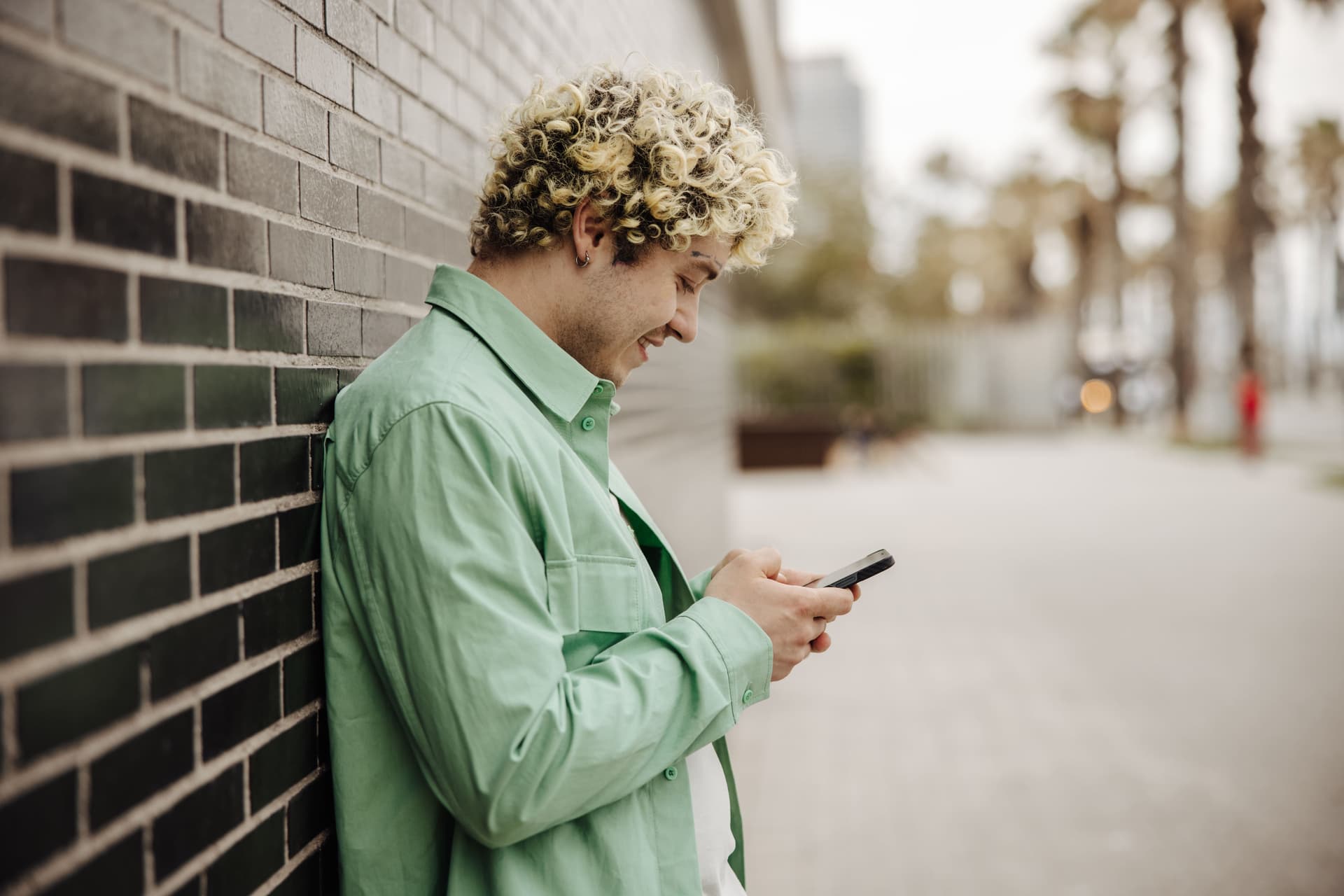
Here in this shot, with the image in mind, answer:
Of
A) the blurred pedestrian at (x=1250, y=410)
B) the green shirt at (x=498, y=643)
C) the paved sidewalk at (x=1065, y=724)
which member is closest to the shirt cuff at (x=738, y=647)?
the green shirt at (x=498, y=643)

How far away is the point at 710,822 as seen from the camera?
63.2 inches

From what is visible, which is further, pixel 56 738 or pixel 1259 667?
pixel 1259 667

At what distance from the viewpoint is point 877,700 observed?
508 centimetres

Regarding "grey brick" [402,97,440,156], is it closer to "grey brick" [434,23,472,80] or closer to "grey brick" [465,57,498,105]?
"grey brick" [434,23,472,80]

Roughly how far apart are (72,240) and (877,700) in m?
4.68

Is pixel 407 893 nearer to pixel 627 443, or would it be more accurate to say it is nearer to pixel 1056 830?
pixel 627 443

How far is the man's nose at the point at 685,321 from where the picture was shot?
1639mm

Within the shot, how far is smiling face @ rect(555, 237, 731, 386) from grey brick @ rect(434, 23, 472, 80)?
88 cm

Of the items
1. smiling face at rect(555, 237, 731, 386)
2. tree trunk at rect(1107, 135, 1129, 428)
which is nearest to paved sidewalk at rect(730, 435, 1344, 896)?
smiling face at rect(555, 237, 731, 386)

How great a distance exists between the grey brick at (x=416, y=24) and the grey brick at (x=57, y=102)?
3.19 ft

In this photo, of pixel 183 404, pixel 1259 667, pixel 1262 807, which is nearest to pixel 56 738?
pixel 183 404

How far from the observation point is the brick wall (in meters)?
0.91

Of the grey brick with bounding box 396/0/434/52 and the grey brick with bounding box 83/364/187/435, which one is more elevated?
the grey brick with bounding box 396/0/434/52

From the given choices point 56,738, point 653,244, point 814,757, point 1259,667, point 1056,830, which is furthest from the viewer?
point 1259,667
